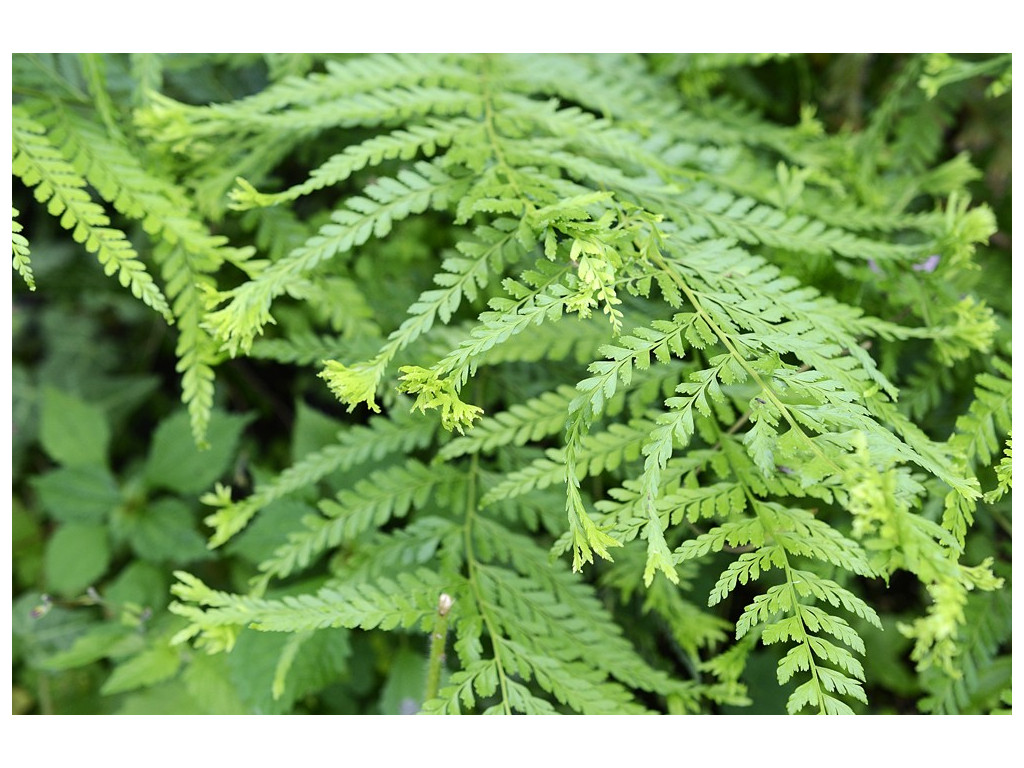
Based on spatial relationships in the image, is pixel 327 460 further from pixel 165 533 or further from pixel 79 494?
pixel 79 494

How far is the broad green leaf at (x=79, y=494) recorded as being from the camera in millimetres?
2215

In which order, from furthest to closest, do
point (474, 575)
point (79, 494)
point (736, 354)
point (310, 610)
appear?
point (79, 494) < point (474, 575) < point (310, 610) < point (736, 354)

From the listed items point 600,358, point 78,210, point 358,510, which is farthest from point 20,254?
point 600,358

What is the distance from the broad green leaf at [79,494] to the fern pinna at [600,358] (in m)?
0.38

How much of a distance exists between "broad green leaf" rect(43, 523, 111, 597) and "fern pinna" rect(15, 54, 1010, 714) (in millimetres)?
268

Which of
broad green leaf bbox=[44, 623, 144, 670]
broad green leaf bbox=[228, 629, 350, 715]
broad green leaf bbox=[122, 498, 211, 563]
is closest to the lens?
broad green leaf bbox=[228, 629, 350, 715]

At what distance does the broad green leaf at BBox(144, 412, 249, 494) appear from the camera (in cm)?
213

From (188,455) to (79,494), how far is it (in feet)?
1.22

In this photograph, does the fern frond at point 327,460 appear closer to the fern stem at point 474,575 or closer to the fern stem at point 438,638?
the fern stem at point 474,575

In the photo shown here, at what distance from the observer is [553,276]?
1.37 metres

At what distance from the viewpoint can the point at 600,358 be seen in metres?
1.89

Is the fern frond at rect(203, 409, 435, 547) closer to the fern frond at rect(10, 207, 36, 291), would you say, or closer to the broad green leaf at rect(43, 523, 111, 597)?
the fern frond at rect(10, 207, 36, 291)

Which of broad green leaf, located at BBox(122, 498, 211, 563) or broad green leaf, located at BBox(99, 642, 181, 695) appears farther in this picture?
broad green leaf, located at BBox(122, 498, 211, 563)

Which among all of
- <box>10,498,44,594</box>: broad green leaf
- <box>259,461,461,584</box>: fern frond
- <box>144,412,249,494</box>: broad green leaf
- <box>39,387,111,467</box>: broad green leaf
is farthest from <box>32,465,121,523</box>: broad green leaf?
<box>259,461,461,584</box>: fern frond
